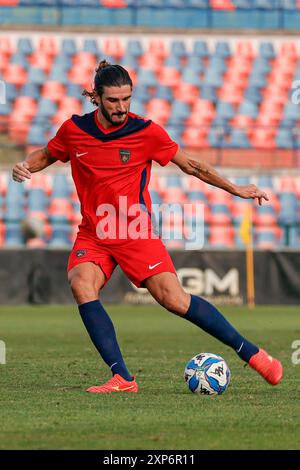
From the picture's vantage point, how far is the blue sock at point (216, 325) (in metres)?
7.58

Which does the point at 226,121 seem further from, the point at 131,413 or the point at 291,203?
the point at 131,413

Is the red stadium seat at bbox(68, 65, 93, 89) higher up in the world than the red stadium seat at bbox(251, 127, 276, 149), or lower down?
higher up

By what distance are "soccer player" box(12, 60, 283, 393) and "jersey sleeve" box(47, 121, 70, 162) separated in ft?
0.08

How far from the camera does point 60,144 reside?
25.8ft

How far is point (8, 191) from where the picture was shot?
23734mm

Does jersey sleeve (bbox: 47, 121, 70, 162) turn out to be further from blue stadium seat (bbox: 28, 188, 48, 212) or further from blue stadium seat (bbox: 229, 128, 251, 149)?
blue stadium seat (bbox: 229, 128, 251, 149)

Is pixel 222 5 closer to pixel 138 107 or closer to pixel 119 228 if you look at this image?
pixel 138 107

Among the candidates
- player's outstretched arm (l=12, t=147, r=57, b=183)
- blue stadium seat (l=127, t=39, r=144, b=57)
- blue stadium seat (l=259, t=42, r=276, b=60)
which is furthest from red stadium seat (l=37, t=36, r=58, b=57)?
player's outstretched arm (l=12, t=147, r=57, b=183)

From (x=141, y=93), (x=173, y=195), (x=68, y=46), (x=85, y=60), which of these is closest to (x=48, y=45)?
(x=68, y=46)

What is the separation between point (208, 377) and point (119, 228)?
1.20 m

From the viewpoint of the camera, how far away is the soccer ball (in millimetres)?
7656

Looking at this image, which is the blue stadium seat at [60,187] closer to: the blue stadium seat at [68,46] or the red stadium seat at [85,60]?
the red stadium seat at [85,60]

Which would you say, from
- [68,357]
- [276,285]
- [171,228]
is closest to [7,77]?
[171,228]

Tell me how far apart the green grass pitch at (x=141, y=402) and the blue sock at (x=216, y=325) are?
322mm
